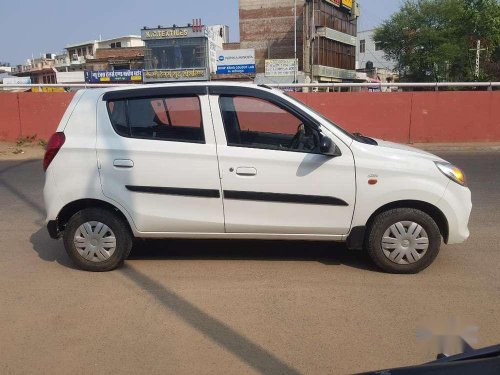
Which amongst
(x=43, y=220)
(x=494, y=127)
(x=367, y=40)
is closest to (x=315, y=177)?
(x=43, y=220)

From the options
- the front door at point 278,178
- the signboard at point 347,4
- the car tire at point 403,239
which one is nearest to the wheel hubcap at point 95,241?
the front door at point 278,178

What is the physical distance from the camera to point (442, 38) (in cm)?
4531

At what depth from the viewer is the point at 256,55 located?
67.9 metres

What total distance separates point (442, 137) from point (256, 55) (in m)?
56.3

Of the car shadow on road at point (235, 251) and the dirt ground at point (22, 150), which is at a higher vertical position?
the dirt ground at point (22, 150)

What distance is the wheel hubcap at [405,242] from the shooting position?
4.54 m

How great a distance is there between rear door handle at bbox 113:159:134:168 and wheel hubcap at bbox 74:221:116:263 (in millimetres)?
586

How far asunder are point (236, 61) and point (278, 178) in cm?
5933

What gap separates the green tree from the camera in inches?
1473

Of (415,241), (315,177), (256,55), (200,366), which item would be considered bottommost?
(200,366)

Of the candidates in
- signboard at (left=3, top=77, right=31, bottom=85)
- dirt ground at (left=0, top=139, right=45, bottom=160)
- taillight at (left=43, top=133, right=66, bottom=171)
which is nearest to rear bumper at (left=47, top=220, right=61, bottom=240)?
taillight at (left=43, top=133, right=66, bottom=171)

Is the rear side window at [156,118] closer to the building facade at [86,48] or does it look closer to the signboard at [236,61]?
the signboard at [236,61]

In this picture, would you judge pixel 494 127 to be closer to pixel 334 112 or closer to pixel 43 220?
pixel 334 112

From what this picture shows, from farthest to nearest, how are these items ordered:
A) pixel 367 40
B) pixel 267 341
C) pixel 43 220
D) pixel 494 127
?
pixel 367 40, pixel 494 127, pixel 43 220, pixel 267 341
